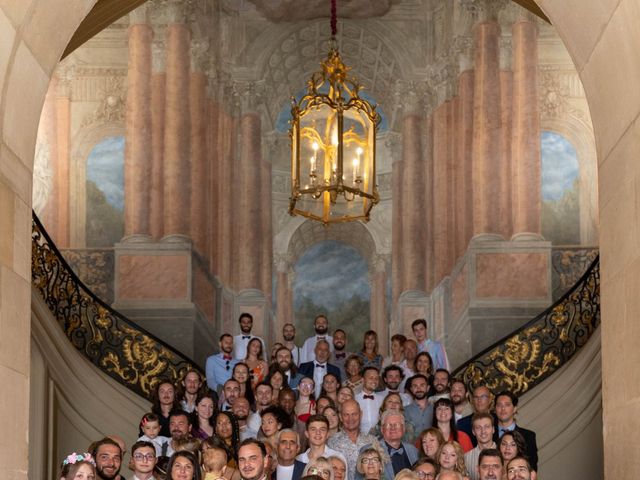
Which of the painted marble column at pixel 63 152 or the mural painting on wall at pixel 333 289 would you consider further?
the mural painting on wall at pixel 333 289

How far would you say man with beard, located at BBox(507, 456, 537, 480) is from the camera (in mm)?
9125

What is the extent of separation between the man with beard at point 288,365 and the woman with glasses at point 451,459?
353 centimetres

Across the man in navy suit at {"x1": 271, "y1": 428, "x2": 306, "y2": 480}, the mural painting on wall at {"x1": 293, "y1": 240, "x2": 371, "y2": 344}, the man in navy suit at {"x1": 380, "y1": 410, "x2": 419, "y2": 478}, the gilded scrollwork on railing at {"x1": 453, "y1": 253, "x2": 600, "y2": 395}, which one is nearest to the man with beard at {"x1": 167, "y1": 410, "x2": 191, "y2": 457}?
the man in navy suit at {"x1": 271, "y1": 428, "x2": 306, "y2": 480}

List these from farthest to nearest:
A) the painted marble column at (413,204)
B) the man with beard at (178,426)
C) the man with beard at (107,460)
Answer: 1. the painted marble column at (413,204)
2. the man with beard at (178,426)
3. the man with beard at (107,460)

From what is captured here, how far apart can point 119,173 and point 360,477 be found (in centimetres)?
1412

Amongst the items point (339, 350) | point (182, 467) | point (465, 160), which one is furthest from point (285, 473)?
point (465, 160)

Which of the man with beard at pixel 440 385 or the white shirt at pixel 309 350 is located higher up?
the white shirt at pixel 309 350

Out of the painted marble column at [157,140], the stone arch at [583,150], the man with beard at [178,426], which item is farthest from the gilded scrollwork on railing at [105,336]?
the stone arch at [583,150]

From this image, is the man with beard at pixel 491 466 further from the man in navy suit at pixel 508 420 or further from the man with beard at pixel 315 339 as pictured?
the man with beard at pixel 315 339

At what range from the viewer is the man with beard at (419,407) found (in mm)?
12070

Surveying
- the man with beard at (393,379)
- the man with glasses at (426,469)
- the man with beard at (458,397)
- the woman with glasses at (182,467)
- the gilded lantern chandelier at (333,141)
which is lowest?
the man with glasses at (426,469)

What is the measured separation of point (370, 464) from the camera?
9781mm

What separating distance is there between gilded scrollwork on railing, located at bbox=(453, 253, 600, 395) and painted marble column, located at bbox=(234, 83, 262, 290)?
885 centimetres

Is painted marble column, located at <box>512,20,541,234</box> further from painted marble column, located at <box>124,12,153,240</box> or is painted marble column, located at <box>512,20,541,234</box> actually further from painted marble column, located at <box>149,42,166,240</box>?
painted marble column, located at <box>124,12,153,240</box>
